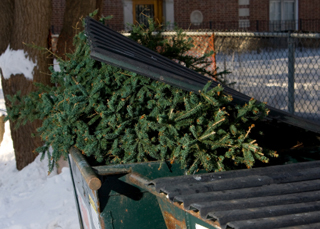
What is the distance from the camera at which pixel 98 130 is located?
103 inches

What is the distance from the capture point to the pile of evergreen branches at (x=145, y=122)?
2.23 m

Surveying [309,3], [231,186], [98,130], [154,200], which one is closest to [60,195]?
[98,130]

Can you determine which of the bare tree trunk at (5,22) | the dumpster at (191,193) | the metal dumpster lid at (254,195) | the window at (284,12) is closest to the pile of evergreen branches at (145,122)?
the dumpster at (191,193)

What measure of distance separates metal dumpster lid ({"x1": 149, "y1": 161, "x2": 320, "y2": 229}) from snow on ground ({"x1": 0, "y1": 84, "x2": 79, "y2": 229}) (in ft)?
7.94

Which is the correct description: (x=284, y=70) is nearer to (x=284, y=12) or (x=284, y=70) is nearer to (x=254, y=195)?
(x=254, y=195)

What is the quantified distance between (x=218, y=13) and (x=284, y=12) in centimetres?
439

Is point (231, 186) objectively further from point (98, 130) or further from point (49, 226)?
point (49, 226)

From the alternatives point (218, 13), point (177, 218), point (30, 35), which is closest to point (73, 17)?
point (30, 35)

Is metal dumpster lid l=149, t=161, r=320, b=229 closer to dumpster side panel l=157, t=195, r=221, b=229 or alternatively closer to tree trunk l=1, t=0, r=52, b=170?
dumpster side panel l=157, t=195, r=221, b=229

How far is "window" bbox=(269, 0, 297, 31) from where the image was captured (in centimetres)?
2002

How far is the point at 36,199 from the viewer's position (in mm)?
4410

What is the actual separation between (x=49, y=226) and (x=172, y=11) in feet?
50.6

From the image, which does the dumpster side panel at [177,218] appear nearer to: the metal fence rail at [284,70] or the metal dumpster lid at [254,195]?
the metal dumpster lid at [254,195]

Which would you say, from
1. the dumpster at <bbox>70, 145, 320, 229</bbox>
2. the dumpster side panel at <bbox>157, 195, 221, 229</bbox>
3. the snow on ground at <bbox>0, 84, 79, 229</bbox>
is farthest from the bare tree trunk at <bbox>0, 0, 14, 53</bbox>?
the dumpster side panel at <bbox>157, 195, 221, 229</bbox>
